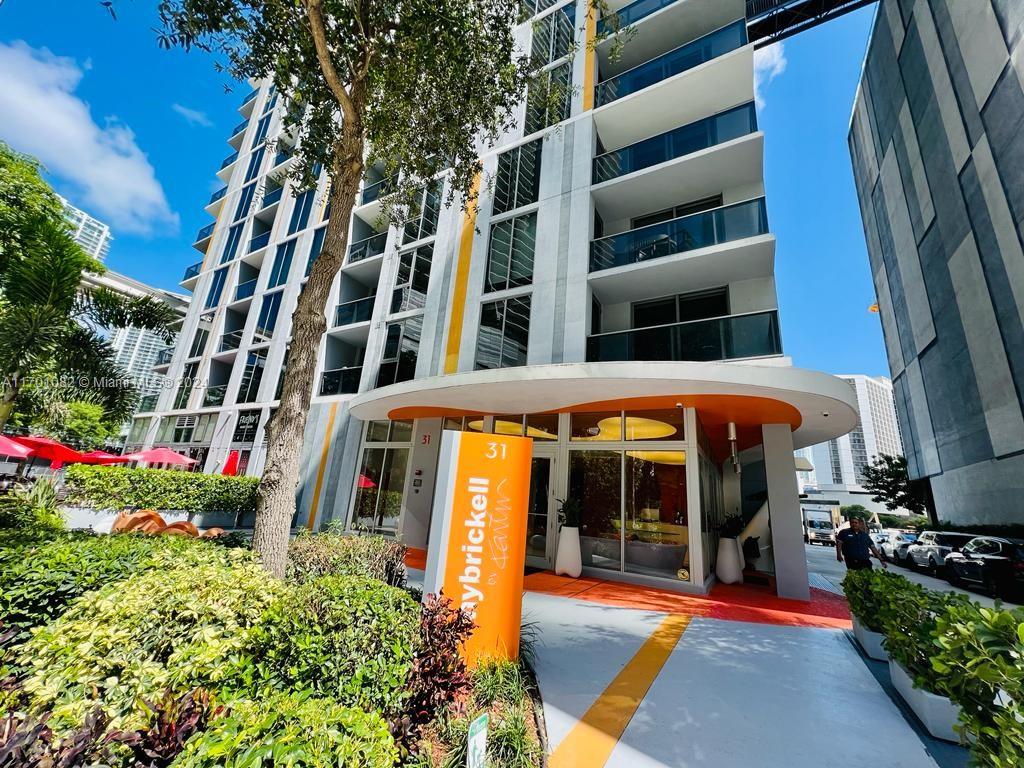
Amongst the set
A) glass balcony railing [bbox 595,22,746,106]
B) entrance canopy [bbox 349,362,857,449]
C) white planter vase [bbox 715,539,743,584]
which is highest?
glass balcony railing [bbox 595,22,746,106]

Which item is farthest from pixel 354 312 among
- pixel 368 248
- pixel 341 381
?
pixel 368 248

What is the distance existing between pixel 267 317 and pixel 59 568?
1941 cm

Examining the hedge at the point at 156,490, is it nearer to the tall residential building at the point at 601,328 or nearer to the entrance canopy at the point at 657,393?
the tall residential building at the point at 601,328

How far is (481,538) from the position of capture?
4.04 meters

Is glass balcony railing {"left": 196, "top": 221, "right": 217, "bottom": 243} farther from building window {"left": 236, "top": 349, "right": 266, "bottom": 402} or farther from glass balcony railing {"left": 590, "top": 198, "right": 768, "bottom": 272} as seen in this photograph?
glass balcony railing {"left": 590, "top": 198, "right": 768, "bottom": 272}

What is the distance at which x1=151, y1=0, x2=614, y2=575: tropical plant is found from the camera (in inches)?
189

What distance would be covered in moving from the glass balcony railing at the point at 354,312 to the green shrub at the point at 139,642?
526 inches

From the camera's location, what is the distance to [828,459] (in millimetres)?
85000

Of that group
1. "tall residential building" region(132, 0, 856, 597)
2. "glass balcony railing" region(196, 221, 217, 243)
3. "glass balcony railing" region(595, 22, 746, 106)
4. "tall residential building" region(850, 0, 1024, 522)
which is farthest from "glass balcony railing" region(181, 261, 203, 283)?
"tall residential building" region(850, 0, 1024, 522)

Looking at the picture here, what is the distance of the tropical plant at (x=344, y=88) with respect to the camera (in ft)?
15.8

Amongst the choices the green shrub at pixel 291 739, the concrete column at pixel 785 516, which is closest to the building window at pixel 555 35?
the concrete column at pixel 785 516

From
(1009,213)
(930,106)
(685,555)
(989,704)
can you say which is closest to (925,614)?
(989,704)

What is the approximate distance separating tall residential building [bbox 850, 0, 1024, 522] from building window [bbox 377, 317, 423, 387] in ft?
63.5

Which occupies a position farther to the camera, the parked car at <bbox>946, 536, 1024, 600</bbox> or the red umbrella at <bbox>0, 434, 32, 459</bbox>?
the red umbrella at <bbox>0, 434, 32, 459</bbox>
